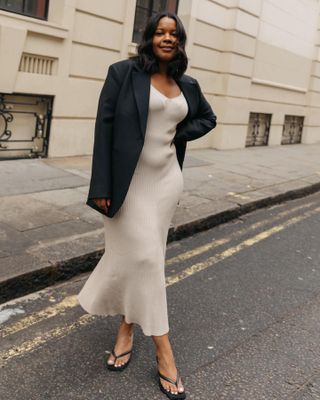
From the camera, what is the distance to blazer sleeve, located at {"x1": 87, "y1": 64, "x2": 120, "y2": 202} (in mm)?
2588

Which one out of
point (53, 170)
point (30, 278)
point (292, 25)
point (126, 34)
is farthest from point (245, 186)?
point (292, 25)

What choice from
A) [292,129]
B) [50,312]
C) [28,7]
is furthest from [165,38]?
[292,129]

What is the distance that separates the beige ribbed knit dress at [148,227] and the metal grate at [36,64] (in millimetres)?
5699

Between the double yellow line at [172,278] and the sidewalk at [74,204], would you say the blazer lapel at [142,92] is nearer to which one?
the double yellow line at [172,278]

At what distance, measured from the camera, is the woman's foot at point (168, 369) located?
2.62m

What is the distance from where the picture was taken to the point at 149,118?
2.63 metres

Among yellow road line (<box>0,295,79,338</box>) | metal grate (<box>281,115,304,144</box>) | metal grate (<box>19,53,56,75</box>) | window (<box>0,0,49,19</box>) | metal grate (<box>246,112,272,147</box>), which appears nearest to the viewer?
yellow road line (<box>0,295,79,338</box>)

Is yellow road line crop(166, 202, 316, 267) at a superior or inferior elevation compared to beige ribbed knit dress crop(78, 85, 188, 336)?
inferior

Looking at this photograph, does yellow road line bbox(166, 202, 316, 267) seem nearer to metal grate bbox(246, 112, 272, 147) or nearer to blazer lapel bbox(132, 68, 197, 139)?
blazer lapel bbox(132, 68, 197, 139)

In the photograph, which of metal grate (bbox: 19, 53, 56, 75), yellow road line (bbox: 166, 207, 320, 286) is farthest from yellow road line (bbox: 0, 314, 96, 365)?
metal grate (bbox: 19, 53, 56, 75)

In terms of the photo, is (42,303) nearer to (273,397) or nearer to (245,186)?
(273,397)

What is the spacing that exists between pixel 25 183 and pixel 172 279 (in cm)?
315

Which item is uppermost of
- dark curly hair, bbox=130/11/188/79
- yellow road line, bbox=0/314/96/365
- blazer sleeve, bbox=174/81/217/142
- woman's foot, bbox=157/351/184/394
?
dark curly hair, bbox=130/11/188/79

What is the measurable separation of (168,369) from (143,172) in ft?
3.52
